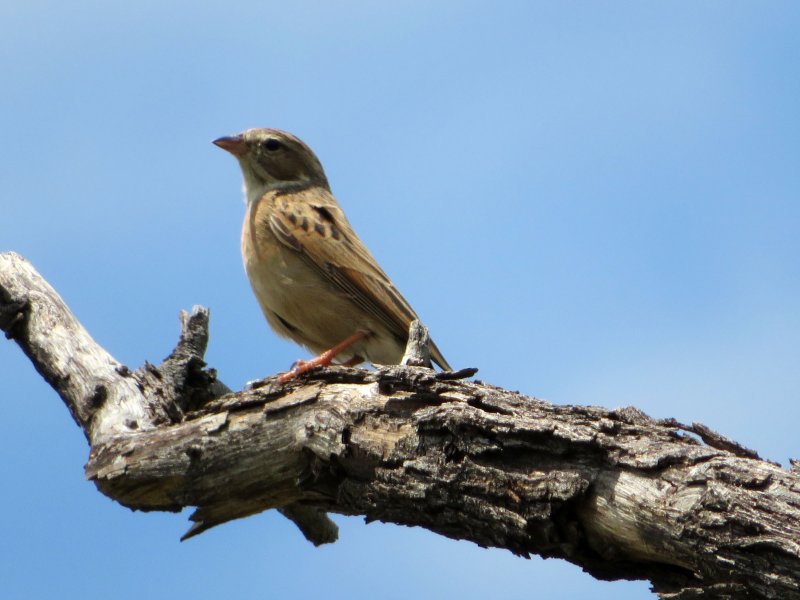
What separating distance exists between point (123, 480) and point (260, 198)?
421 cm

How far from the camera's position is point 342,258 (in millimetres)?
8250

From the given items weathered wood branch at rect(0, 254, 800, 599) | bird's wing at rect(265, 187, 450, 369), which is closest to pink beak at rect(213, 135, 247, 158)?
bird's wing at rect(265, 187, 450, 369)

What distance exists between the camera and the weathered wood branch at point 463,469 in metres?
Result: 3.80

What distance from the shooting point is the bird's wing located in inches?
312

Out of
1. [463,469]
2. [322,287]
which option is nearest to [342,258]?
[322,287]

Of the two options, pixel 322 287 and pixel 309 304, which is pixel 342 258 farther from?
pixel 309 304

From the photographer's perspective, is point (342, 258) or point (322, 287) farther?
point (342, 258)

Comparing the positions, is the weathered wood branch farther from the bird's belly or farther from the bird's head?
the bird's head

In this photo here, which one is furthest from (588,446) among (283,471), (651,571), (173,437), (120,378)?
(120,378)

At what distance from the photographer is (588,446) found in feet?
14.0

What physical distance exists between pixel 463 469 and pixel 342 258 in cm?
396

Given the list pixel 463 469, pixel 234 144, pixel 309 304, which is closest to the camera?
pixel 463 469

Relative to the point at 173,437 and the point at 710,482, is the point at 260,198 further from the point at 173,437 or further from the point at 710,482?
the point at 710,482

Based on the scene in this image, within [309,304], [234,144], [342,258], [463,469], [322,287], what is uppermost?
[234,144]
